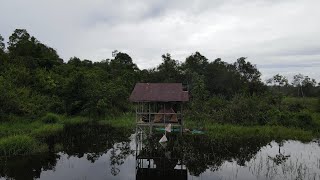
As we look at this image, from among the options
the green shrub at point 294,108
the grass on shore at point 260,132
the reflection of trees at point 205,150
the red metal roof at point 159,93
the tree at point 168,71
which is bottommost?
the reflection of trees at point 205,150

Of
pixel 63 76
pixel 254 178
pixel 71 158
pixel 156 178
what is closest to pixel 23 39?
pixel 63 76

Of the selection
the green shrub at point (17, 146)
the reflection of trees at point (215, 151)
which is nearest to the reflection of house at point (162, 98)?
the reflection of trees at point (215, 151)

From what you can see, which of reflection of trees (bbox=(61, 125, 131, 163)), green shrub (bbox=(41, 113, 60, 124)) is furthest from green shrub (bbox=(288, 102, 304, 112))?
green shrub (bbox=(41, 113, 60, 124))

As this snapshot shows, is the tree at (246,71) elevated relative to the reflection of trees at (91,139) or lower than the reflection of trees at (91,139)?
elevated

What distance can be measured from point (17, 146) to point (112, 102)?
2008 cm

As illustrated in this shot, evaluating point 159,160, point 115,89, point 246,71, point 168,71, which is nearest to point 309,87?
point 246,71

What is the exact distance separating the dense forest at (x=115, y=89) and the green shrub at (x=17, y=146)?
8.85 m

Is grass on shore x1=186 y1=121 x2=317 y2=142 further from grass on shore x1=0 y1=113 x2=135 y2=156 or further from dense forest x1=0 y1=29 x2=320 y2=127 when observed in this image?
grass on shore x1=0 y1=113 x2=135 y2=156

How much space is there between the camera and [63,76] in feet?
140

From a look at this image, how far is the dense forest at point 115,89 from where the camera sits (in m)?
27.9

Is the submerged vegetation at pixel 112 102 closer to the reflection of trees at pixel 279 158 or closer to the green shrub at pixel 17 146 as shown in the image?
the green shrub at pixel 17 146

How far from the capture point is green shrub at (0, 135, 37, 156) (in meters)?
17.5

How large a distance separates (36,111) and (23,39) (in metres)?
21.1

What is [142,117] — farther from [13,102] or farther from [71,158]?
[13,102]
